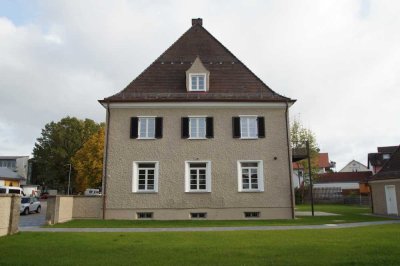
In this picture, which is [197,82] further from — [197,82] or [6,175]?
[6,175]

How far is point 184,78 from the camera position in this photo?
75.9 feet

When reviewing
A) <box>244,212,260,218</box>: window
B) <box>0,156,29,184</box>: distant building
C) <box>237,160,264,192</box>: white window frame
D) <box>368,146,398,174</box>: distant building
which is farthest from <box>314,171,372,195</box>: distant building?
<box>0,156,29,184</box>: distant building

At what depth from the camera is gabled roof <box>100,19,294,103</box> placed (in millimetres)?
21766

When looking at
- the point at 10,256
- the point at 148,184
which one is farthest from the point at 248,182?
the point at 10,256

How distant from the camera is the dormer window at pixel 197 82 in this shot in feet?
73.7

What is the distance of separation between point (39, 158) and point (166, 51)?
4913 cm

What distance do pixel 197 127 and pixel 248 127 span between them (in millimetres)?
3145

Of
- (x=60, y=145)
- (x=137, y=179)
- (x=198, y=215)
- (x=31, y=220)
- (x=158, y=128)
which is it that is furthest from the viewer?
(x=60, y=145)

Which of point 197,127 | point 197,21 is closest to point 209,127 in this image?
point 197,127

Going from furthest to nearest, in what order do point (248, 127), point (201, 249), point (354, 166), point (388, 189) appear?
point (354, 166)
point (388, 189)
point (248, 127)
point (201, 249)

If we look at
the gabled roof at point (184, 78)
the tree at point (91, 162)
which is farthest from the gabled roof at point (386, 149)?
the gabled roof at point (184, 78)

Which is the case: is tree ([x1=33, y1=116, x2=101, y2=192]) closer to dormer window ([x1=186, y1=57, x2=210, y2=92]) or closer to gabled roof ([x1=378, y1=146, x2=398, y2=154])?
dormer window ([x1=186, y1=57, x2=210, y2=92])

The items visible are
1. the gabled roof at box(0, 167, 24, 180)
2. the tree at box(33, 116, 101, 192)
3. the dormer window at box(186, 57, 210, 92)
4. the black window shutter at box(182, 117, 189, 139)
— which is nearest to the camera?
the black window shutter at box(182, 117, 189, 139)

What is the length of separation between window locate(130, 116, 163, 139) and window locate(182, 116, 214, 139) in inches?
59.7
